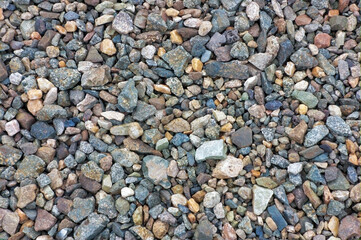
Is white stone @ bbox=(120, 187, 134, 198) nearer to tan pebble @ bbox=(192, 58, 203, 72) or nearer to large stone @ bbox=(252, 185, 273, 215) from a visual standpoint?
large stone @ bbox=(252, 185, 273, 215)

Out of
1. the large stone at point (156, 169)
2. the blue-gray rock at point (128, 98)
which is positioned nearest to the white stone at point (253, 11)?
the blue-gray rock at point (128, 98)

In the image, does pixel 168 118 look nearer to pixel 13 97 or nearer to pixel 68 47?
pixel 68 47

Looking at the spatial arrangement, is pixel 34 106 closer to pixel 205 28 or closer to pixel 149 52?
pixel 149 52

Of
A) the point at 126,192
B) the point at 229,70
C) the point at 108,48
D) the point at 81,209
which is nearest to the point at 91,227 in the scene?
the point at 81,209

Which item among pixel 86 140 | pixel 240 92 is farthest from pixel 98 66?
pixel 240 92

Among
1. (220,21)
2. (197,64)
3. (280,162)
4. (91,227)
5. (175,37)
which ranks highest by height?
(220,21)

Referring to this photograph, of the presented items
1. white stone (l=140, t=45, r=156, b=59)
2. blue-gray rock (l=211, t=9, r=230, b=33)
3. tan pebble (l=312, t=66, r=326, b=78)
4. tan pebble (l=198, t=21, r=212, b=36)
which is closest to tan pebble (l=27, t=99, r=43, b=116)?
white stone (l=140, t=45, r=156, b=59)
